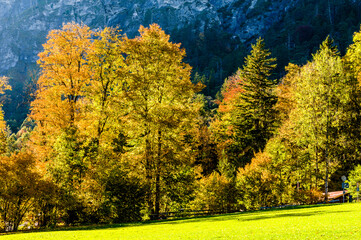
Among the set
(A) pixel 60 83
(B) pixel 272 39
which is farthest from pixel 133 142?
(B) pixel 272 39

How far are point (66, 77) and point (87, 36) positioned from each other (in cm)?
538

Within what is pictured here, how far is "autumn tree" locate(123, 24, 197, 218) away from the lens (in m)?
23.3

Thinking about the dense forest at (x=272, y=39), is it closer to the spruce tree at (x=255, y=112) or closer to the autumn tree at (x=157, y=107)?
the spruce tree at (x=255, y=112)

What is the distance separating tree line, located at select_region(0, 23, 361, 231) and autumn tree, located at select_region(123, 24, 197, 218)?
0.09 m

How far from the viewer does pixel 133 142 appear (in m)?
23.5

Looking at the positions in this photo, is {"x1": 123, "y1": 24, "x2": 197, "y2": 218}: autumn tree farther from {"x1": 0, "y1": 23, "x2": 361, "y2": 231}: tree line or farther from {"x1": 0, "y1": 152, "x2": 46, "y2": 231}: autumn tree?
{"x1": 0, "y1": 152, "x2": 46, "y2": 231}: autumn tree

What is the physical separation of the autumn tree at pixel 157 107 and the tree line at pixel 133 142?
9 cm

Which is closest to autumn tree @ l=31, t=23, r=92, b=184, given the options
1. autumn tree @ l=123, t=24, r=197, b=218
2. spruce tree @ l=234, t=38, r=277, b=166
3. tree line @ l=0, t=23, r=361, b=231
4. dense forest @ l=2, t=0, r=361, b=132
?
tree line @ l=0, t=23, r=361, b=231

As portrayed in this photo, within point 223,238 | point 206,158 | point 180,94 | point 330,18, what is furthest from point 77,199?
point 330,18

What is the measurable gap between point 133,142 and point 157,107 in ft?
12.3

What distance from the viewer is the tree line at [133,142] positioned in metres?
22.2

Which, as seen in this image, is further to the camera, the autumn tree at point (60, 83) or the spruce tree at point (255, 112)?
the spruce tree at point (255, 112)

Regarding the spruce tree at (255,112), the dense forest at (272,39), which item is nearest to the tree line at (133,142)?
the spruce tree at (255,112)

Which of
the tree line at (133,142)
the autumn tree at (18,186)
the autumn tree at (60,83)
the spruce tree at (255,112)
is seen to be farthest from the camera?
the spruce tree at (255,112)
